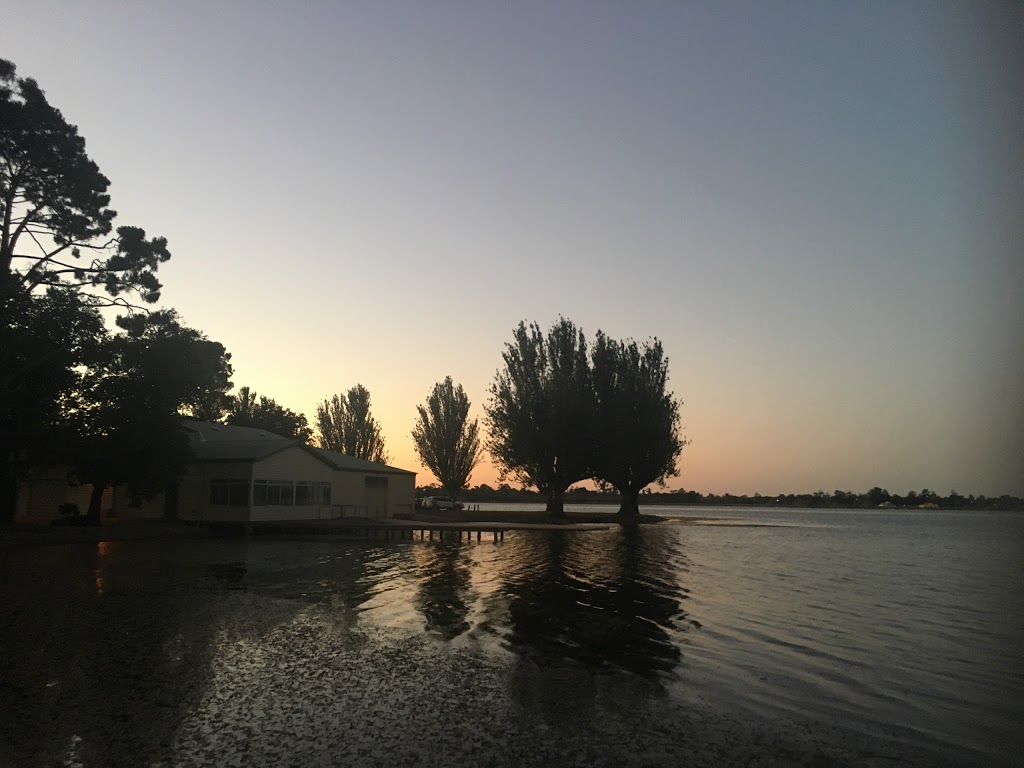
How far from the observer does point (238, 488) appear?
41531 mm

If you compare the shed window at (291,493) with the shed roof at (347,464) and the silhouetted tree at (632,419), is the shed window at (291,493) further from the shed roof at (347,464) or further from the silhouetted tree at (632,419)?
the silhouetted tree at (632,419)

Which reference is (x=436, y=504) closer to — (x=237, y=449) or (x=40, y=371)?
(x=237, y=449)

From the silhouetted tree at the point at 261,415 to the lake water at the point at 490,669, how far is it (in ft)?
176

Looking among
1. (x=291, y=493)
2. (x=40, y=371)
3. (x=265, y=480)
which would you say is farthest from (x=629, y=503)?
(x=40, y=371)

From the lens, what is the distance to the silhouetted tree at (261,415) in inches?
3009

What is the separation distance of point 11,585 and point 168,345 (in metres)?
22.9

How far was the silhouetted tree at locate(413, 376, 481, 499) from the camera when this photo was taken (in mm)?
81562

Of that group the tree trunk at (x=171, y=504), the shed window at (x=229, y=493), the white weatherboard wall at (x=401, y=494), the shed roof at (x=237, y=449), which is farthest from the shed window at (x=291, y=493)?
the white weatherboard wall at (x=401, y=494)

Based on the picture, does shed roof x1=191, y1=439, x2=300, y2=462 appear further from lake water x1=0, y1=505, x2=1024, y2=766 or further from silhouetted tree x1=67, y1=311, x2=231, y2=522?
lake water x1=0, y1=505, x2=1024, y2=766

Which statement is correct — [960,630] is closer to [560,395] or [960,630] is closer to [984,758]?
[984,758]

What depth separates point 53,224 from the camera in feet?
103

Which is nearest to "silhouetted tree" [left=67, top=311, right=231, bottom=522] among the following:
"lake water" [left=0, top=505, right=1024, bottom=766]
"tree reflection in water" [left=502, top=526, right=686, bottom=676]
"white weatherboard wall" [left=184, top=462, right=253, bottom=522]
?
"white weatherboard wall" [left=184, top=462, right=253, bottom=522]

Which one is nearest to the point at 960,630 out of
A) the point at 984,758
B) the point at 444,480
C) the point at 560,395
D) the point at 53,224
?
the point at 984,758

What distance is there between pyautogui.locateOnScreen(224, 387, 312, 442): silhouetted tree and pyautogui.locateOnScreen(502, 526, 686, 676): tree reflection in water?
5002cm
